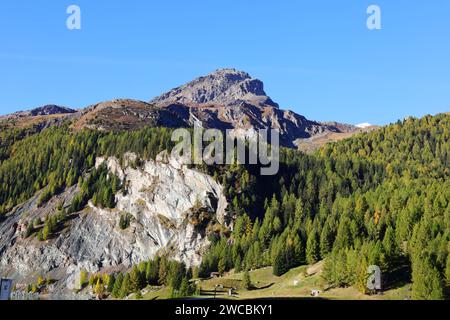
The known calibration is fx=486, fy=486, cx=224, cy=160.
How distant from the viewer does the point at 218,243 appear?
568 feet

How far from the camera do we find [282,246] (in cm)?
14588

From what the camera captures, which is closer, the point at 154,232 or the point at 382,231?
the point at 382,231

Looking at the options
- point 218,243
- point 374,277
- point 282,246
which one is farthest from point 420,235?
point 218,243

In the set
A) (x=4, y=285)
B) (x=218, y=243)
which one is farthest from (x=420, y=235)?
(x=4, y=285)
